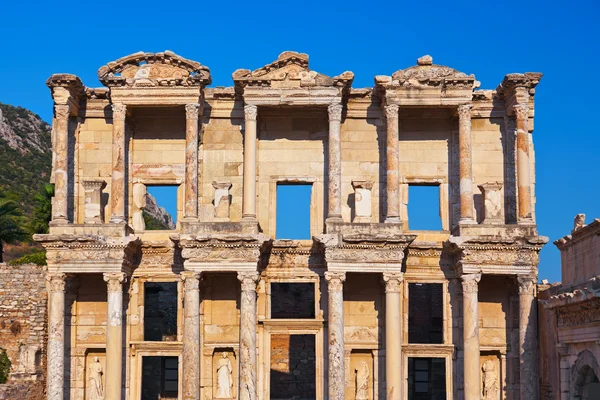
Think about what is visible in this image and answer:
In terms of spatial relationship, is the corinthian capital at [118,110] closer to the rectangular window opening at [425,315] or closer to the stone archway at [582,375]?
the rectangular window opening at [425,315]

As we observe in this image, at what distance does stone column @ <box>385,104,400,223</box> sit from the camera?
23859mm

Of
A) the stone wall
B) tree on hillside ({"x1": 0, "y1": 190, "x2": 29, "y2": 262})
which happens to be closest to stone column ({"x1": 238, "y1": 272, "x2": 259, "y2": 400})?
the stone wall

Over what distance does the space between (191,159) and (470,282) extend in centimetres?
748

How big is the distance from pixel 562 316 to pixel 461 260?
3.36 meters

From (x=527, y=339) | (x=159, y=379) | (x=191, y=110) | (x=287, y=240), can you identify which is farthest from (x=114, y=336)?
(x=527, y=339)

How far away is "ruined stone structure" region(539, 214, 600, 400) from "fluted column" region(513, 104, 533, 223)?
2.20m

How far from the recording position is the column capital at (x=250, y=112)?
79.1 feet

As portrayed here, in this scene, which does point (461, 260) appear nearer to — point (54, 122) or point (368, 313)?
A: point (368, 313)

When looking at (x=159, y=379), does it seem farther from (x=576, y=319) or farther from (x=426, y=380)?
(x=576, y=319)

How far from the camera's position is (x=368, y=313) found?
80.7 feet

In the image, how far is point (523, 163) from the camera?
24016mm

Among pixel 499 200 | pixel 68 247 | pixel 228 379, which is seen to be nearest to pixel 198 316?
pixel 228 379

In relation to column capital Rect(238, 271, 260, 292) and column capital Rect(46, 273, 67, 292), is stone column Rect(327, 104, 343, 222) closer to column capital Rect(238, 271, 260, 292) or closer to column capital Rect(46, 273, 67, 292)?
column capital Rect(238, 271, 260, 292)

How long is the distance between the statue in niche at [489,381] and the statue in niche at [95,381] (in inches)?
376
